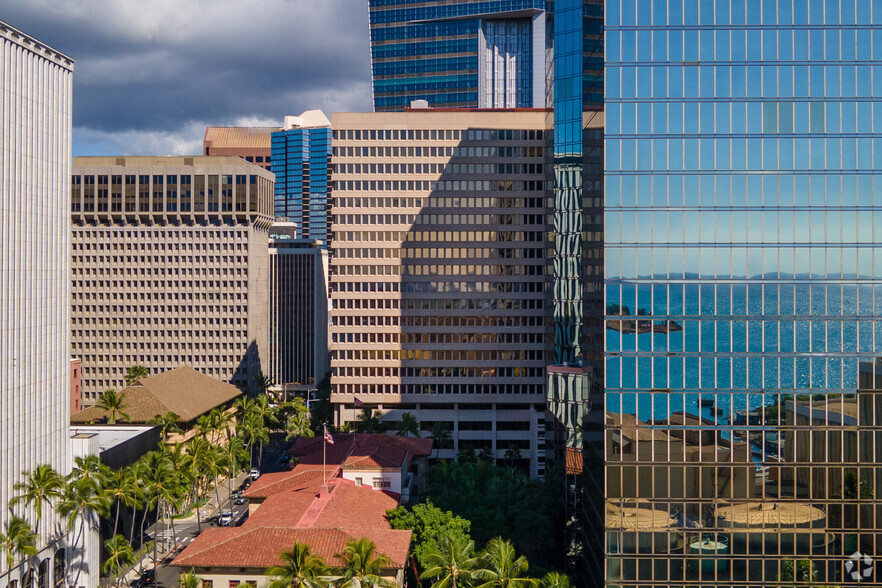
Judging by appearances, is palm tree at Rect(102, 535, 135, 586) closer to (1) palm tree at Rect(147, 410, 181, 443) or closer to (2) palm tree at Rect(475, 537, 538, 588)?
(1) palm tree at Rect(147, 410, 181, 443)

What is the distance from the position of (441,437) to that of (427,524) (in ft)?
209

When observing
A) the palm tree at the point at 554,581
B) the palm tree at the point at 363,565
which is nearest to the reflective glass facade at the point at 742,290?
the palm tree at the point at 554,581

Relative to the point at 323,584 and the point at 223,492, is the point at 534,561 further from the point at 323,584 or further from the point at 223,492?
the point at 223,492

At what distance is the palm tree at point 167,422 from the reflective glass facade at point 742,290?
281ft

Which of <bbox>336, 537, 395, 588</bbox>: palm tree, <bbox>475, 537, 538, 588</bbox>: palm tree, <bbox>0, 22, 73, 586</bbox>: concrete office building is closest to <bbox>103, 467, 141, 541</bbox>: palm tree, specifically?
<bbox>0, 22, 73, 586</bbox>: concrete office building

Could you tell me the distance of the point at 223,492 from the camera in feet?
440

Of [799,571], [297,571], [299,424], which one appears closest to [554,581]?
[799,571]

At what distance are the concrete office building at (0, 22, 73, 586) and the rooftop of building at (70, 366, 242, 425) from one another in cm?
5061

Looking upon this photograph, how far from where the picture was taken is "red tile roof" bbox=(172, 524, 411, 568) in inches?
2714

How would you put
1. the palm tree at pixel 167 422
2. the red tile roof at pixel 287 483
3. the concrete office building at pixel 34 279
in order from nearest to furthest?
the concrete office building at pixel 34 279, the red tile roof at pixel 287 483, the palm tree at pixel 167 422

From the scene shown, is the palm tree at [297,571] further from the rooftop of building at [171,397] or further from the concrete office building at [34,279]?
the rooftop of building at [171,397]

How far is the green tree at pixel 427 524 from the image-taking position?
255 ft

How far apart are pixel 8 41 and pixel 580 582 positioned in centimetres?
7482

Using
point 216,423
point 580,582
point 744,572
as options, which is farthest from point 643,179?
→ point 216,423
